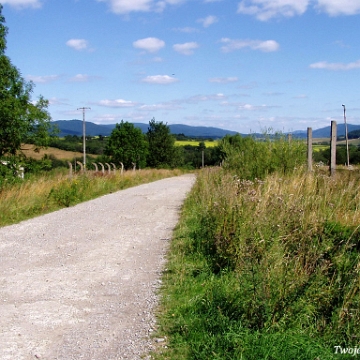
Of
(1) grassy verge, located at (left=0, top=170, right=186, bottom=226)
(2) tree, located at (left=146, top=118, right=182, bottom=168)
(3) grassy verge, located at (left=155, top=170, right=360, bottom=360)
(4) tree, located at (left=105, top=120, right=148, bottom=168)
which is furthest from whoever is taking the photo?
(2) tree, located at (left=146, top=118, right=182, bottom=168)

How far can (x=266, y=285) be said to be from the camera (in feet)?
13.9

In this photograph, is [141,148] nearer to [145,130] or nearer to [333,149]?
[145,130]

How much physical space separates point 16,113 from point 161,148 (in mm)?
44984

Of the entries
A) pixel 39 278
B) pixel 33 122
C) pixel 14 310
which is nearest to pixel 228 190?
pixel 39 278

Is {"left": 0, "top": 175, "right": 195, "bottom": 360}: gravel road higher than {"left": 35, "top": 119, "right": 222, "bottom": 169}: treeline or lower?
lower

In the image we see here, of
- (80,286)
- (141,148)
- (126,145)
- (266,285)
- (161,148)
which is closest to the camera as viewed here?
(266,285)

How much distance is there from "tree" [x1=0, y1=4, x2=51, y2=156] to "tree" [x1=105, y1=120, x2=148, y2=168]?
117 ft

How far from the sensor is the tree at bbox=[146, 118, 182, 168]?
2339 inches

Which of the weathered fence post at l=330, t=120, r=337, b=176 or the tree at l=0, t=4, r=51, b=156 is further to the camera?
the tree at l=0, t=4, r=51, b=156

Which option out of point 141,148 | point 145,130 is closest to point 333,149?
point 141,148

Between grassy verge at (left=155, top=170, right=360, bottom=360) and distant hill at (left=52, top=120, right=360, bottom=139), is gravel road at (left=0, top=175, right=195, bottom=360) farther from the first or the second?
distant hill at (left=52, top=120, right=360, bottom=139)

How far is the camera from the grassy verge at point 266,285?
12.4 ft

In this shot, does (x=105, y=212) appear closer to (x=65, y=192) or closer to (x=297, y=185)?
(x=65, y=192)

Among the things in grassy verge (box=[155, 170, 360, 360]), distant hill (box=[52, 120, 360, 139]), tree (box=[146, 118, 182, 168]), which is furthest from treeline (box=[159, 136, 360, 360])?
tree (box=[146, 118, 182, 168])
